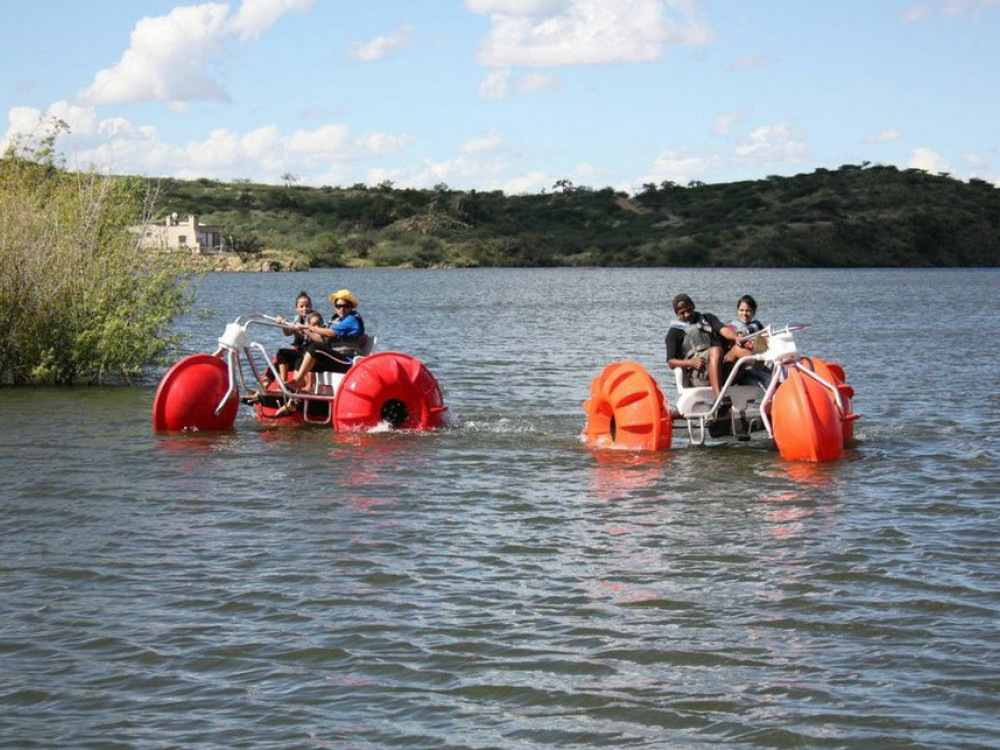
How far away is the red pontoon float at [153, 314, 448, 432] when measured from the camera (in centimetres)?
1948

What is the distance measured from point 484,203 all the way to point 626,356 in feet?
497

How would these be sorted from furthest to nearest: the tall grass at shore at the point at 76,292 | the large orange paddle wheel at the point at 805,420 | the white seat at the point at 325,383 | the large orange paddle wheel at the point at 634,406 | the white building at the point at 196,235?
the white building at the point at 196,235
the tall grass at shore at the point at 76,292
the white seat at the point at 325,383
the large orange paddle wheel at the point at 634,406
the large orange paddle wheel at the point at 805,420

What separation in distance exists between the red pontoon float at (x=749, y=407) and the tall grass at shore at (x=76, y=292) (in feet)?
34.7

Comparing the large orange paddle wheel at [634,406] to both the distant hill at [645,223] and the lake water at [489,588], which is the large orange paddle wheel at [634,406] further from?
the distant hill at [645,223]

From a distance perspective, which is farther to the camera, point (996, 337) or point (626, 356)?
point (996, 337)

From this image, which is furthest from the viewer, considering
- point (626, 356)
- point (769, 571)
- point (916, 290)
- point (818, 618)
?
point (916, 290)

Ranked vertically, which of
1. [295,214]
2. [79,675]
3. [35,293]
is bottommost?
[79,675]

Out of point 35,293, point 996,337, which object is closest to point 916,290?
point 996,337

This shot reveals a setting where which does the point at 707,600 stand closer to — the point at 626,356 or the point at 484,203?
the point at 626,356

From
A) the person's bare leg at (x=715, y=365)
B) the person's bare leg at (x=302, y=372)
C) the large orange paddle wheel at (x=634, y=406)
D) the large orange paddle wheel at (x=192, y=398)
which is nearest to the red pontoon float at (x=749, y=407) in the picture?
the large orange paddle wheel at (x=634, y=406)

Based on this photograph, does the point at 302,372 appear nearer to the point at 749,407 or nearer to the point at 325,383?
the point at 325,383

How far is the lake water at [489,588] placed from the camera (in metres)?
8.68

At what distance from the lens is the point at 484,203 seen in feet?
614

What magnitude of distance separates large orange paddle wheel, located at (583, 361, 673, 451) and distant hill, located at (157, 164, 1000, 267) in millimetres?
127245
